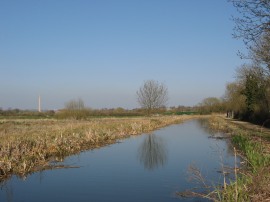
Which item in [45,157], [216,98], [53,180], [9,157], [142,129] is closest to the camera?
[53,180]

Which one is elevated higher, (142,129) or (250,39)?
(250,39)

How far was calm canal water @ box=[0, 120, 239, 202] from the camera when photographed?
9.25 meters

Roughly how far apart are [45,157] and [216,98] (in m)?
112

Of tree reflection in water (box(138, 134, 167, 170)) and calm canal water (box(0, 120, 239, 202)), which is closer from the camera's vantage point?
calm canal water (box(0, 120, 239, 202))

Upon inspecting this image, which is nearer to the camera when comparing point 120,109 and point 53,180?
point 53,180

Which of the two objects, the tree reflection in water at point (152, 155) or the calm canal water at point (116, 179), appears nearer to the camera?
the calm canal water at point (116, 179)

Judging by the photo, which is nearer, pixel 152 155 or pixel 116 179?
pixel 116 179

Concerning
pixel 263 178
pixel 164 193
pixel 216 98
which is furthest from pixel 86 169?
pixel 216 98

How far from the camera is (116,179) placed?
11.4m

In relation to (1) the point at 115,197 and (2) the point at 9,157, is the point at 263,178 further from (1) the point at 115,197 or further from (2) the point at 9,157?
(2) the point at 9,157

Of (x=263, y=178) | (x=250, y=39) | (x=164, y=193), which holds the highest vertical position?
(x=250, y=39)

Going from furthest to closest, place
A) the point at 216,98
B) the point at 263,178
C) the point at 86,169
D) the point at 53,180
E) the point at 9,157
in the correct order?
1. the point at 216,98
2. the point at 86,169
3. the point at 9,157
4. the point at 53,180
5. the point at 263,178

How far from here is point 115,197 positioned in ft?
29.8

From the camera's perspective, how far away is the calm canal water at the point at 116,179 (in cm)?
925
